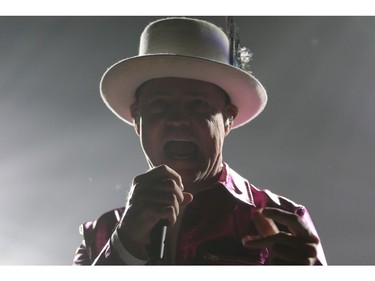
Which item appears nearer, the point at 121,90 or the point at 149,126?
the point at 149,126

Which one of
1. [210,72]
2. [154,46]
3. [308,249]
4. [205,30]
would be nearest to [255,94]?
[210,72]

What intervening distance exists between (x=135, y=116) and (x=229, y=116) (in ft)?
1.38

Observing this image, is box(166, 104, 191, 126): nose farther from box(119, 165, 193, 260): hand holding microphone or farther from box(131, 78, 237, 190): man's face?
box(119, 165, 193, 260): hand holding microphone

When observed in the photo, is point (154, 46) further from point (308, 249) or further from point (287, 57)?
point (308, 249)

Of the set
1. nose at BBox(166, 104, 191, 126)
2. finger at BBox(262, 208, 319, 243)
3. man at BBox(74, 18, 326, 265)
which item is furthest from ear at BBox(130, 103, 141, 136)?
finger at BBox(262, 208, 319, 243)

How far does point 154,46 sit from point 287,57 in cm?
63

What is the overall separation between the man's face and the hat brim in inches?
1.5

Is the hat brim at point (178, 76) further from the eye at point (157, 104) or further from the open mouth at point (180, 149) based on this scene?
the open mouth at point (180, 149)

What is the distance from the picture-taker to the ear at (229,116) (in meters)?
1.74

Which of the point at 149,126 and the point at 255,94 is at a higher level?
the point at 255,94

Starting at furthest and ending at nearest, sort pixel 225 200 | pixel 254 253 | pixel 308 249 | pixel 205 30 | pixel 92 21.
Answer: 1. pixel 92 21
2. pixel 205 30
3. pixel 225 200
4. pixel 254 253
5. pixel 308 249

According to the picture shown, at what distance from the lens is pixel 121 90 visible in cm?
179

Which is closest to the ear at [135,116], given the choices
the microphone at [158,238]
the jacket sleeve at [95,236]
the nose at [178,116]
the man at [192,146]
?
the man at [192,146]

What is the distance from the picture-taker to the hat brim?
1.64 metres
